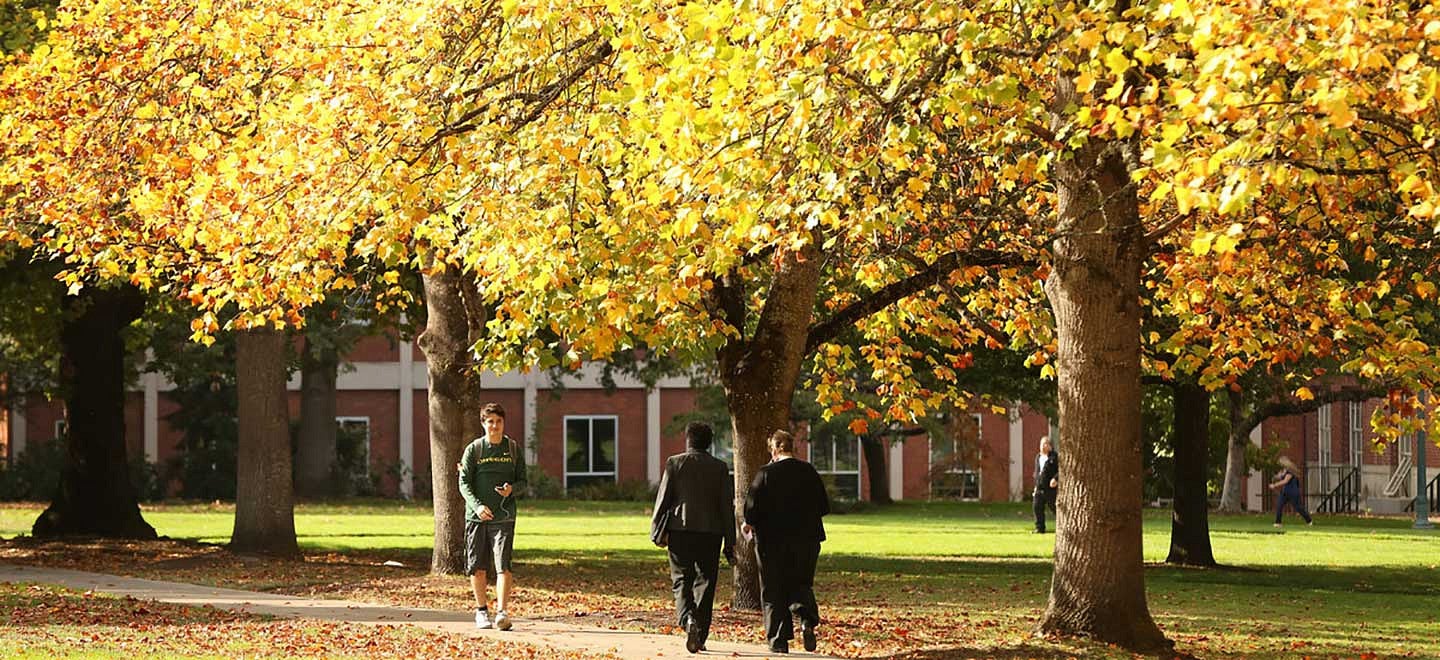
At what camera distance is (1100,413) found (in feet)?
43.6

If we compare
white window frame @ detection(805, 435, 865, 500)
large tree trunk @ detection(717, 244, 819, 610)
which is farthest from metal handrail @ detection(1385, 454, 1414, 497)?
large tree trunk @ detection(717, 244, 819, 610)

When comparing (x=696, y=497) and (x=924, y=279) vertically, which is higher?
(x=924, y=279)

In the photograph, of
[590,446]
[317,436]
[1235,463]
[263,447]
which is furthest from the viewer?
[590,446]

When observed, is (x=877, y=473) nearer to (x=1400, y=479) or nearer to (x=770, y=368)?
(x=1400, y=479)

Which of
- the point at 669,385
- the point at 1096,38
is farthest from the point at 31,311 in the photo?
the point at 669,385

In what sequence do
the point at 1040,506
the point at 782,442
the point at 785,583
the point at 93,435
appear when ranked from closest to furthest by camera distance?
the point at 785,583 → the point at 782,442 → the point at 93,435 → the point at 1040,506

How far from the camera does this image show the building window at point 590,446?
57.0m

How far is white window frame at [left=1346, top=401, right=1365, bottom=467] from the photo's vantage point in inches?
2093

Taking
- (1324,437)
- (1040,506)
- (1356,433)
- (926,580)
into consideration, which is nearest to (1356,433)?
(1356,433)

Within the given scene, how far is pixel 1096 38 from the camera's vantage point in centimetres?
992

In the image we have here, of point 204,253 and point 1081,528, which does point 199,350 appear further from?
point 1081,528

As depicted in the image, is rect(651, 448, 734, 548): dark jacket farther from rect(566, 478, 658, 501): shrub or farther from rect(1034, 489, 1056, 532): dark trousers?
rect(566, 478, 658, 501): shrub

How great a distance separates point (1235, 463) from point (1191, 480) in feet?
71.7

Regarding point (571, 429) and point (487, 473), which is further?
point (571, 429)
